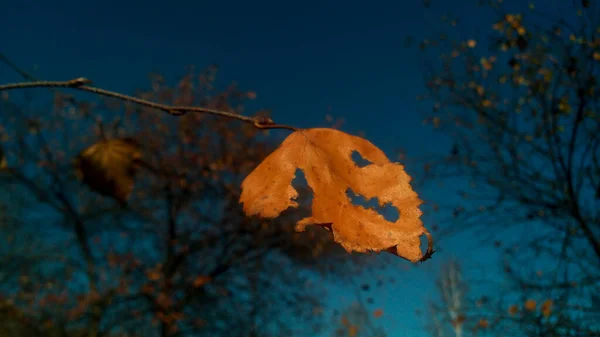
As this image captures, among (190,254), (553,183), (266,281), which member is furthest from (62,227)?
(553,183)

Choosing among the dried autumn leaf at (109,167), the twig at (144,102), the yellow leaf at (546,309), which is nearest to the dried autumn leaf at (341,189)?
the twig at (144,102)

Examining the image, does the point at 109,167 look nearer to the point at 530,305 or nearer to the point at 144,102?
the point at 144,102

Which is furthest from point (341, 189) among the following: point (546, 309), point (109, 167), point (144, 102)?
point (546, 309)

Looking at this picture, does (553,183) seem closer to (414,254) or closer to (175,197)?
(414,254)

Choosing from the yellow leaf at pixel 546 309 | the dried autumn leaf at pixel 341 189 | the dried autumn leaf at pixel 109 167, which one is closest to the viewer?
the dried autumn leaf at pixel 341 189

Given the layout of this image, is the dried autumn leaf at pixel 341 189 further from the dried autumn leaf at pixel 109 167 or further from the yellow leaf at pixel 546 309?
the yellow leaf at pixel 546 309

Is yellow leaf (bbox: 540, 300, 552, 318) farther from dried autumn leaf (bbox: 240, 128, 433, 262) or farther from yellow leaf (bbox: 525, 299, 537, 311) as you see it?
dried autumn leaf (bbox: 240, 128, 433, 262)

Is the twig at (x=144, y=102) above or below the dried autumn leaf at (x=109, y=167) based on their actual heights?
above
